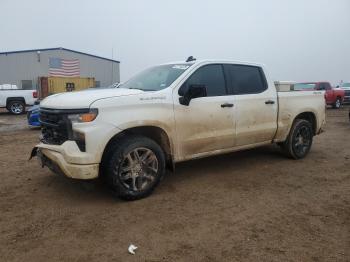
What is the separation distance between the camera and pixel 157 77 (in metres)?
5.08

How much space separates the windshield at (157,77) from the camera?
4.77 m

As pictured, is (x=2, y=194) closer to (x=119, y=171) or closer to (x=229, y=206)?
(x=119, y=171)

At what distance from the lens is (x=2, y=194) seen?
456 centimetres

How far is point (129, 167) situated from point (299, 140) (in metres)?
3.82

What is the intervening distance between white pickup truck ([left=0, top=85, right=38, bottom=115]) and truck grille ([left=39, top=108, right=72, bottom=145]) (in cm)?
1449


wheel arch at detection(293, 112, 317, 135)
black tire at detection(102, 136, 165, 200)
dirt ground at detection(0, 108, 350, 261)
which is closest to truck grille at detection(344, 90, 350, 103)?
wheel arch at detection(293, 112, 317, 135)

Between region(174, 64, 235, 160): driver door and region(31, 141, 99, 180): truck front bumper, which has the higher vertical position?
region(174, 64, 235, 160): driver door

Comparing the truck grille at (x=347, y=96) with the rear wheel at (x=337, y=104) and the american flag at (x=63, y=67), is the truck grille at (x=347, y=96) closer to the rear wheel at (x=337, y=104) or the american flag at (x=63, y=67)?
the rear wheel at (x=337, y=104)

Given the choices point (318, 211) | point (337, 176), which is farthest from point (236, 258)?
point (337, 176)

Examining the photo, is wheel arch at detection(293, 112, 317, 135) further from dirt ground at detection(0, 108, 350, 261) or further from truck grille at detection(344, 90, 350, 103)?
truck grille at detection(344, 90, 350, 103)

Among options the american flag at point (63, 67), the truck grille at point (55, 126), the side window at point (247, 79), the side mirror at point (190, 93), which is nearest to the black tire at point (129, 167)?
A: the truck grille at point (55, 126)

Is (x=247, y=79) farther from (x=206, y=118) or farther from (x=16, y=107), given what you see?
(x=16, y=107)

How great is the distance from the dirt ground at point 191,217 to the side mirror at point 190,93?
1242 millimetres

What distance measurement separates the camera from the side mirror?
4.44 meters
